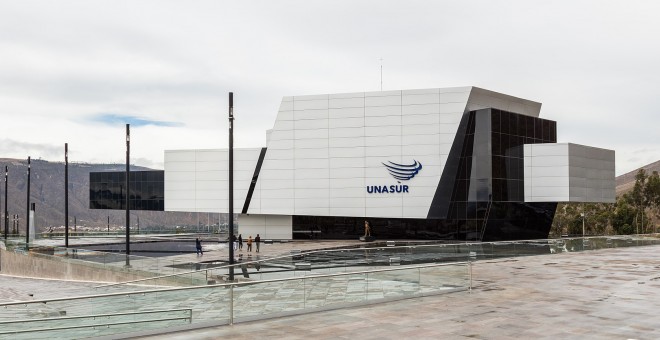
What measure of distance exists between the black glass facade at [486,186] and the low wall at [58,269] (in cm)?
2667

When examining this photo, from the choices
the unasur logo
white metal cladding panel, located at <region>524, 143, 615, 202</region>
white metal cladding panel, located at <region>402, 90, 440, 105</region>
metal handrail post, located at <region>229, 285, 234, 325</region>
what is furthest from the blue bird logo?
→ metal handrail post, located at <region>229, 285, 234, 325</region>

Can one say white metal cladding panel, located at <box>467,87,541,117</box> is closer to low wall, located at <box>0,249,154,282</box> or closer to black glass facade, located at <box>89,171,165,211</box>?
low wall, located at <box>0,249,154,282</box>

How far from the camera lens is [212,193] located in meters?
60.8

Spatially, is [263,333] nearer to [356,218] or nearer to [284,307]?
[284,307]

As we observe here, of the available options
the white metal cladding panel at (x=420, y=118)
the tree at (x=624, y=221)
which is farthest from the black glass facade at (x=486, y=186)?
the tree at (x=624, y=221)

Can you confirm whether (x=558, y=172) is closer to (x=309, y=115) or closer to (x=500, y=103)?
(x=500, y=103)

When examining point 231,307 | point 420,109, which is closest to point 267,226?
point 420,109

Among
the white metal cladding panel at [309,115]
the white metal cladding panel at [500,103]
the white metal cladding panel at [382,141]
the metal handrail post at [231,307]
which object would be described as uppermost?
the white metal cladding panel at [500,103]

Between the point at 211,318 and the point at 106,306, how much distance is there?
2.35m

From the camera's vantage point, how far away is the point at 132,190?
72.3 metres

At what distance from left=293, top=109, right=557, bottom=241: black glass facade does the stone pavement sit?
86.4 ft

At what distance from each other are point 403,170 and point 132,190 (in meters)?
36.9

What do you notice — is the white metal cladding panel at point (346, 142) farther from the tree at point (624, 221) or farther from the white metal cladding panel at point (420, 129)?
the tree at point (624, 221)

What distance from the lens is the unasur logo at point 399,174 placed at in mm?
51856
